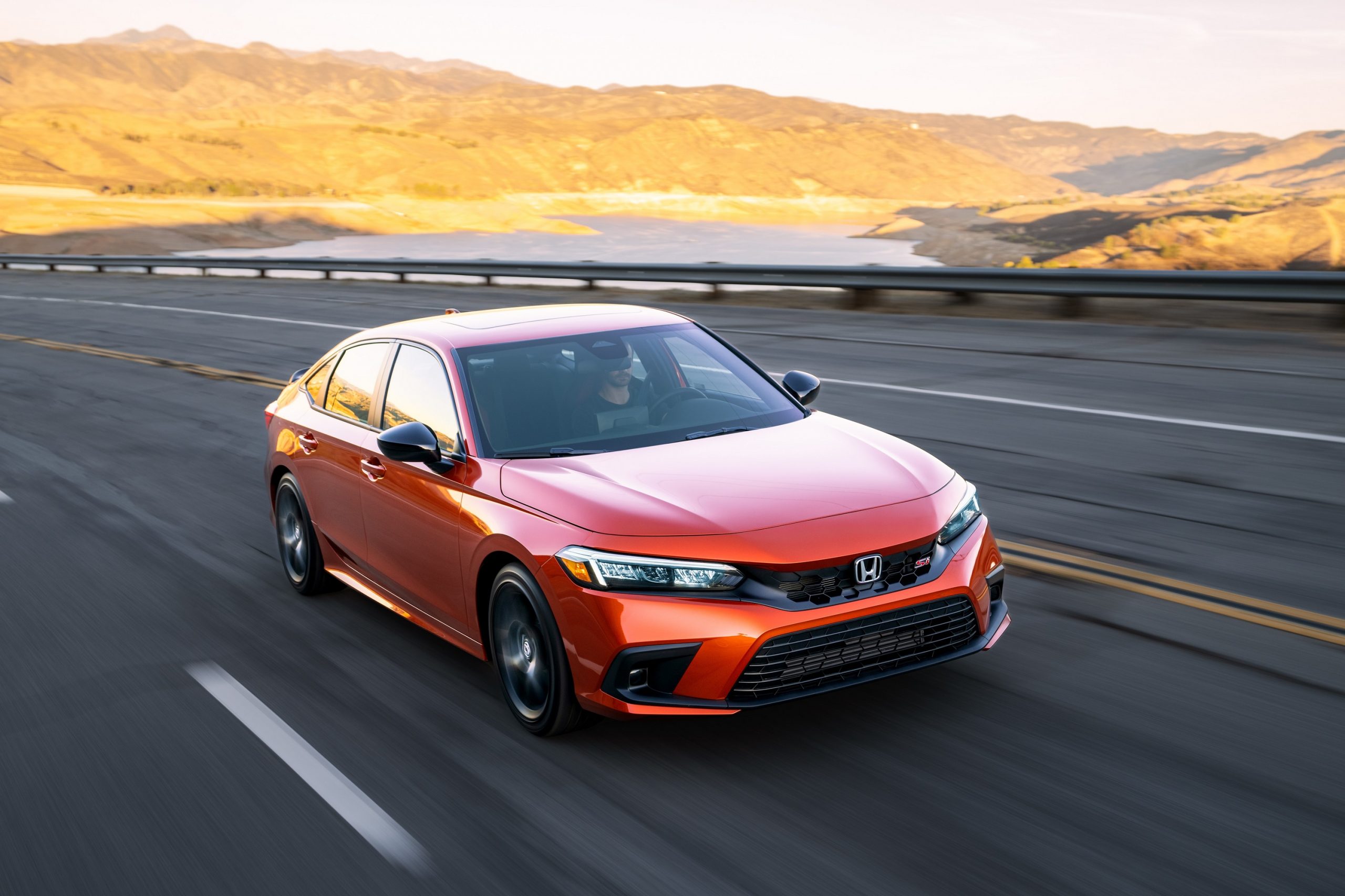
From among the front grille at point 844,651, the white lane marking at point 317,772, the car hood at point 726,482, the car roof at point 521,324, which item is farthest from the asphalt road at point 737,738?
the car roof at point 521,324

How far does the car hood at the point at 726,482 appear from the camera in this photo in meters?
4.59

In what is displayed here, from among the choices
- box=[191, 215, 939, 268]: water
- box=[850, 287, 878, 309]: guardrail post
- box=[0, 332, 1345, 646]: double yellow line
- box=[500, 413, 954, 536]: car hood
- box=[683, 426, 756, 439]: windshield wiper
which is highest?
box=[683, 426, 756, 439]: windshield wiper

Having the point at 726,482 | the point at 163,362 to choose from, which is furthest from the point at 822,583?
the point at 163,362

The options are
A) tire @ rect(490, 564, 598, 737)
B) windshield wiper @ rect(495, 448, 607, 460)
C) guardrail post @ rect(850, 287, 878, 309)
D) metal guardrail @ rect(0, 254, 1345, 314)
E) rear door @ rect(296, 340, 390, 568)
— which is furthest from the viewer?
guardrail post @ rect(850, 287, 878, 309)

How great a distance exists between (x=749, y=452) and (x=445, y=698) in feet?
5.16

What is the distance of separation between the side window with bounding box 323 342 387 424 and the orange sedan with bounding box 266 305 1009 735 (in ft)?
0.05

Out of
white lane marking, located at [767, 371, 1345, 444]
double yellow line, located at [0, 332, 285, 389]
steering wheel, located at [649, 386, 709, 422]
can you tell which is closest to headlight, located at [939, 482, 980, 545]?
steering wheel, located at [649, 386, 709, 422]

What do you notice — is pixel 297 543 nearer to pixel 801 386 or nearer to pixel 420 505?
pixel 420 505

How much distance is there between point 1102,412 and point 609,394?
6.33 meters

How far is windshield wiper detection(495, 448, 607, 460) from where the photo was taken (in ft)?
17.2

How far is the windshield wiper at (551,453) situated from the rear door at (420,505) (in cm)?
20

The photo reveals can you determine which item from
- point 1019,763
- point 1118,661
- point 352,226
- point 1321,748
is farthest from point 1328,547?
point 352,226

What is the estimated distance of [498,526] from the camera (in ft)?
16.2

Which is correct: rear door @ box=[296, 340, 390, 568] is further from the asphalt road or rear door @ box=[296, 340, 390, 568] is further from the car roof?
the asphalt road
